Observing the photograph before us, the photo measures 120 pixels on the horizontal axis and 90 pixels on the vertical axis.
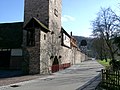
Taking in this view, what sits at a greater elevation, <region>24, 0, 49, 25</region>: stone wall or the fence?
<region>24, 0, 49, 25</region>: stone wall

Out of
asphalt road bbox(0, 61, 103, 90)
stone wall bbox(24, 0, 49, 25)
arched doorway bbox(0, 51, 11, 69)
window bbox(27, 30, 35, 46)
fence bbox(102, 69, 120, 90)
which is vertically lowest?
asphalt road bbox(0, 61, 103, 90)

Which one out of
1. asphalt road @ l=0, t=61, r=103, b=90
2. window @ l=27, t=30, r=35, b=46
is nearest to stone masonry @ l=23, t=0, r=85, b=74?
window @ l=27, t=30, r=35, b=46

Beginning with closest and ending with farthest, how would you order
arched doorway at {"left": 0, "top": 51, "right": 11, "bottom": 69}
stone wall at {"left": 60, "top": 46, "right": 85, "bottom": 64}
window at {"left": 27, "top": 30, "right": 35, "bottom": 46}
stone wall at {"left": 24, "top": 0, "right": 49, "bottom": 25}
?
window at {"left": 27, "top": 30, "right": 35, "bottom": 46} → stone wall at {"left": 24, "top": 0, "right": 49, "bottom": 25} → arched doorway at {"left": 0, "top": 51, "right": 11, "bottom": 69} → stone wall at {"left": 60, "top": 46, "right": 85, "bottom": 64}

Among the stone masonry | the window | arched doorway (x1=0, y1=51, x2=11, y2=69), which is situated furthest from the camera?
arched doorway (x1=0, y1=51, x2=11, y2=69)

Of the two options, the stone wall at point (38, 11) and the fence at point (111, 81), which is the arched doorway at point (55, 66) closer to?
the stone wall at point (38, 11)

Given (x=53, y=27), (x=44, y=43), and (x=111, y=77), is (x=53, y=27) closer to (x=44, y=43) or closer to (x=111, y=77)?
(x=44, y=43)

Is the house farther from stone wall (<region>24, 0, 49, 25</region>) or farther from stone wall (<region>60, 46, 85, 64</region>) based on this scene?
stone wall (<region>60, 46, 85, 64</region>)

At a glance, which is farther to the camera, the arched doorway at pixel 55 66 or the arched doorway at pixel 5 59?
the arched doorway at pixel 55 66

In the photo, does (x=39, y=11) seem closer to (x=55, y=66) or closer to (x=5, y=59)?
(x=5, y=59)

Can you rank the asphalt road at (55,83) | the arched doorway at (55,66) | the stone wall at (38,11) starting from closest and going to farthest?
the asphalt road at (55,83) → the stone wall at (38,11) → the arched doorway at (55,66)

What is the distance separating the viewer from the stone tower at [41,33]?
31.1 meters

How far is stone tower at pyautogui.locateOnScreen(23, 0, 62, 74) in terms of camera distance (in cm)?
3106

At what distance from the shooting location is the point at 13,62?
35.8 m

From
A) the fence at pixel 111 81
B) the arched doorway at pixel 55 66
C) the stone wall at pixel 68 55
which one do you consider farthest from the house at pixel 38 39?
the fence at pixel 111 81
